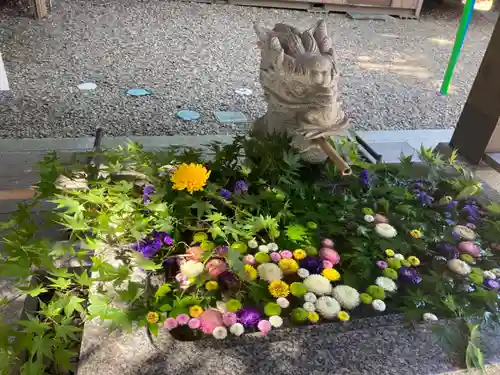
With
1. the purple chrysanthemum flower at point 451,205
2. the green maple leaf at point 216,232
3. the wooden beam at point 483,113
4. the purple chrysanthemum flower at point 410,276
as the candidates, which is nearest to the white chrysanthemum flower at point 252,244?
the green maple leaf at point 216,232

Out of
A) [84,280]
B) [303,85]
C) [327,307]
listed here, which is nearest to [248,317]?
[327,307]

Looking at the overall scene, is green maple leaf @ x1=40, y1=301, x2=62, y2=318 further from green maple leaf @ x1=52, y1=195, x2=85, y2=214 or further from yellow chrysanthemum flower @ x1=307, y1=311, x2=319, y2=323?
yellow chrysanthemum flower @ x1=307, y1=311, x2=319, y2=323

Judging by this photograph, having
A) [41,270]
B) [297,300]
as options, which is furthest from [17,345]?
[297,300]

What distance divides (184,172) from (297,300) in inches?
24.4

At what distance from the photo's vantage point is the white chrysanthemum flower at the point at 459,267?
1.75 meters

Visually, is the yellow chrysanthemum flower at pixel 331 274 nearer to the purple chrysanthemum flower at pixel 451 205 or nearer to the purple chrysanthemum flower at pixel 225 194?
the purple chrysanthemum flower at pixel 225 194

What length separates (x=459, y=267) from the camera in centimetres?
176

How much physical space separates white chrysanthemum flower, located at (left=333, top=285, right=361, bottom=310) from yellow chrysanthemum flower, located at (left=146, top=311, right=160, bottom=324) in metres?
0.61

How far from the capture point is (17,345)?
1.34 meters

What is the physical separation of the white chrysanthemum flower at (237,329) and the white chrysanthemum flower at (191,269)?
25 cm

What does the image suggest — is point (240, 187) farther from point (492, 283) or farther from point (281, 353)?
point (492, 283)

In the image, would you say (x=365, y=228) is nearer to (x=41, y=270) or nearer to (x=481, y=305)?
(x=481, y=305)

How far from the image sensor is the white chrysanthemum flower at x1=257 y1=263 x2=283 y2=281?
5.41 feet

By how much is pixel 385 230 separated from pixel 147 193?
3.23ft
